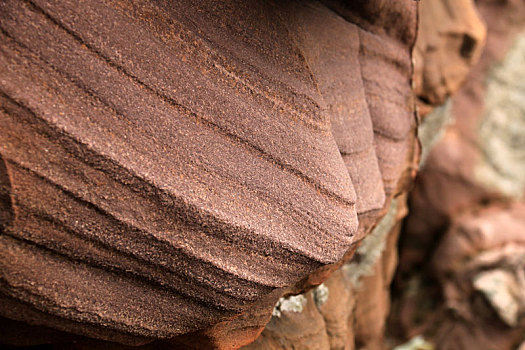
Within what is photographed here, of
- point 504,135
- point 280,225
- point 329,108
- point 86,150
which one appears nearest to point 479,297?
point 504,135

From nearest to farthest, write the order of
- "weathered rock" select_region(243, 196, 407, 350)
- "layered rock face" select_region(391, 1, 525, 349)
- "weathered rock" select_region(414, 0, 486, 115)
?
"weathered rock" select_region(243, 196, 407, 350) < "weathered rock" select_region(414, 0, 486, 115) < "layered rock face" select_region(391, 1, 525, 349)

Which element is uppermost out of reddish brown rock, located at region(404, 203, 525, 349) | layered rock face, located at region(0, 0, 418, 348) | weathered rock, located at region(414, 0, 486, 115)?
weathered rock, located at region(414, 0, 486, 115)

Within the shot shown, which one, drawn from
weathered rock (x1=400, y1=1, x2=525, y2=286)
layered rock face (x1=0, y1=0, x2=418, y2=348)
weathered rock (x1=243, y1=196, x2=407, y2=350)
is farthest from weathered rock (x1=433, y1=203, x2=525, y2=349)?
layered rock face (x1=0, y1=0, x2=418, y2=348)

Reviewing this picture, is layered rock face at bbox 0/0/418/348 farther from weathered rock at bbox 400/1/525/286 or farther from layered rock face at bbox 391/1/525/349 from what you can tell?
weathered rock at bbox 400/1/525/286

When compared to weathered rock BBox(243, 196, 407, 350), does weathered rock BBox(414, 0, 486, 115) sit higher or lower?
higher

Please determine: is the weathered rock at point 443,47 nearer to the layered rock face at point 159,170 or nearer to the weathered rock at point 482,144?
the weathered rock at point 482,144

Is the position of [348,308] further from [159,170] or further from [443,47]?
[443,47]

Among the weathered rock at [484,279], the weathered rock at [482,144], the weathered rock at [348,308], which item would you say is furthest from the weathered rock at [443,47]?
the weathered rock at [484,279]

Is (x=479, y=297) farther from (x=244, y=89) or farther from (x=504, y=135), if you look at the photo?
(x=244, y=89)
